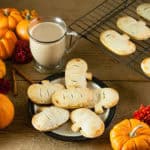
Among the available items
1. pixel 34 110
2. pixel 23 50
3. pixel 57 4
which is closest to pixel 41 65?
pixel 23 50

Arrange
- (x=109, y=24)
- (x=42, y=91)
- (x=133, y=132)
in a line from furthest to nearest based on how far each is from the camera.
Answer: (x=109, y=24), (x=42, y=91), (x=133, y=132)

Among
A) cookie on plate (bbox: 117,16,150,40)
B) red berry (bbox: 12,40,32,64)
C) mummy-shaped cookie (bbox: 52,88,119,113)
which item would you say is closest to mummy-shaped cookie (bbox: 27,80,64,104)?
mummy-shaped cookie (bbox: 52,88,119,113)

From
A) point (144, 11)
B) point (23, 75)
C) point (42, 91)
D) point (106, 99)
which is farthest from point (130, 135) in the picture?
point (144, 11)

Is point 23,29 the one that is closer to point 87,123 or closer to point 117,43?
point 117,43

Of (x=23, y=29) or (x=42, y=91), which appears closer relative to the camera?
(x=42, y=91)

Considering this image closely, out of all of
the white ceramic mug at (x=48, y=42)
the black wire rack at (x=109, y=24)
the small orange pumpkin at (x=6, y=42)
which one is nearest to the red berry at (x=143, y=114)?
the black wire rack at (x=109, y=24)

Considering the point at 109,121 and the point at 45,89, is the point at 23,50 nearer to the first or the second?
the point at 45,89

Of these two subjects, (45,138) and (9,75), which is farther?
(9,75)
